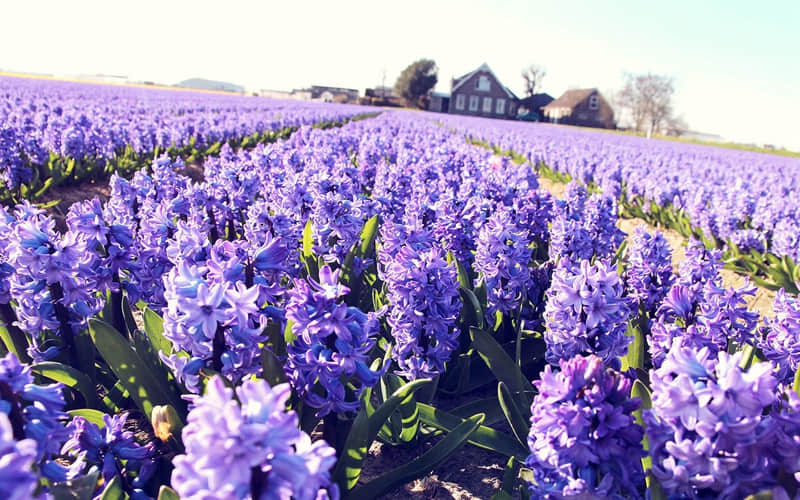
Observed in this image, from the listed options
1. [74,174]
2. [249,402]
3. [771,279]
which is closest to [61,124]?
Result: [74,174]

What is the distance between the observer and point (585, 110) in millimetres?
84312

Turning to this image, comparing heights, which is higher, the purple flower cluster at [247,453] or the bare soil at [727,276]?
the purple flower cluster at [247,453]

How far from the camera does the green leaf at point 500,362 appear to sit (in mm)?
2688

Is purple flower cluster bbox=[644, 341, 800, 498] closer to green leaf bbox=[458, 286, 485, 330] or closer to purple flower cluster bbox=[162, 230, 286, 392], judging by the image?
purple flower cluster bbox=[162, 230, 286, 392]

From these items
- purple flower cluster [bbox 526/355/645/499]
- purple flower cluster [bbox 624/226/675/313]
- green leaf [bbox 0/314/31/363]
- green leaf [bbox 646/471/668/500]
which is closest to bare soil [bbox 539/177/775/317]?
purple flower cluster [bbox 624/226/675/313]

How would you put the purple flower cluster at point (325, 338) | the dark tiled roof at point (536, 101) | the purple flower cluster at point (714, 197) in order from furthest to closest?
the dark tiled roof at point (536, 101)
the purple flower cluster at point (714, 197)
the purple flower cluster at point (325, 338)

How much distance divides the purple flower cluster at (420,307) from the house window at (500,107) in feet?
276

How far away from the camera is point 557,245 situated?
3939mm

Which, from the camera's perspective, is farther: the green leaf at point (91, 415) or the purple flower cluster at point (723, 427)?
the green leaf at point (91, 415)

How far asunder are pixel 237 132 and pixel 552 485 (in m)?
13.9

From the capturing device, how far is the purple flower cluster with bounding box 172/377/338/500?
100 centimetres

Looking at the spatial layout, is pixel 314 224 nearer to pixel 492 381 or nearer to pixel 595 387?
pixel 492 381

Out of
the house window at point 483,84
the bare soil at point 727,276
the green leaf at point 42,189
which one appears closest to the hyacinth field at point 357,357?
the bare soil at point 727,276

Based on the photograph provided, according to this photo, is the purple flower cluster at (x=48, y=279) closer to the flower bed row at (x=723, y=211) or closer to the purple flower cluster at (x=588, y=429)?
the purple flower cluster at (x=588, y=429)
